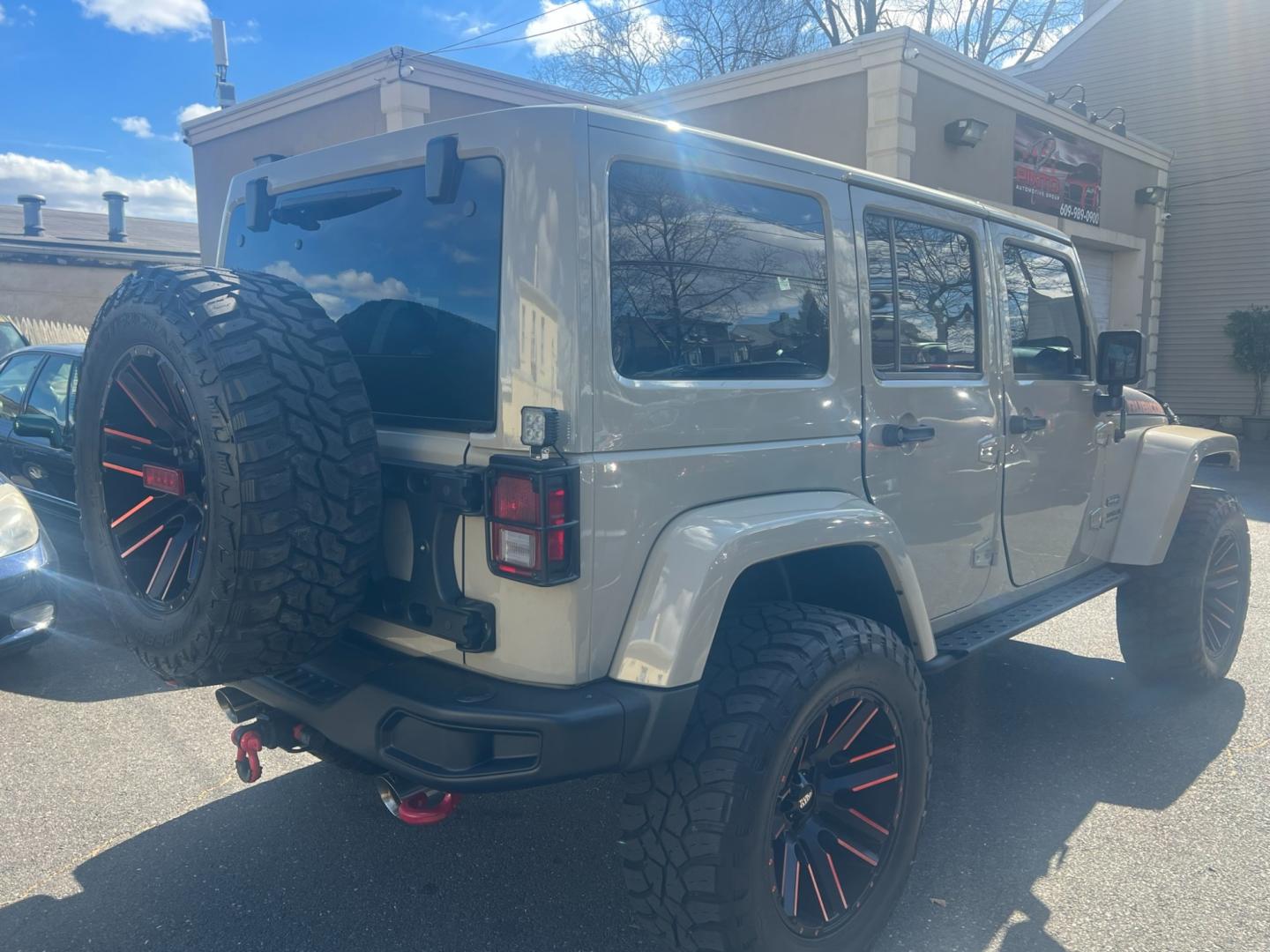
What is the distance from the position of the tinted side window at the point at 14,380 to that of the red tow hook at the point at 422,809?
527 cm

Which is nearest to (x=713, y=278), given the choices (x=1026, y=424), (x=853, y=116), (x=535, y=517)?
(x=535, y=517)

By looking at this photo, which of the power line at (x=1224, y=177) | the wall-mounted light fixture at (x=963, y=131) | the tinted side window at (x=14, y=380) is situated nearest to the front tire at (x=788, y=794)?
the tinted side window at (x=14, y=380)

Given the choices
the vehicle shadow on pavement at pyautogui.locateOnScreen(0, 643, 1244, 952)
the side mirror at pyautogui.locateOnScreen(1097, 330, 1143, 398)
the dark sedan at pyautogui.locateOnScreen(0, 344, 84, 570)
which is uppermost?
the side mirror at pyautogui.locateOnScreen(1097, 330, 1143, 398)

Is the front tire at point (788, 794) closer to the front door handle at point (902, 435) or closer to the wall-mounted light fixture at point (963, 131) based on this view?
the front door handle at point (902, 435)

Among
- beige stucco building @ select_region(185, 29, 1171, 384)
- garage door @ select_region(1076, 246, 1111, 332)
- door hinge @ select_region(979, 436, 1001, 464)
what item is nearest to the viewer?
door hinge @ select_region(979, 436, 1001, 464)

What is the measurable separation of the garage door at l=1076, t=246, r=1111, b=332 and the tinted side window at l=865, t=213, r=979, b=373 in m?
13.1

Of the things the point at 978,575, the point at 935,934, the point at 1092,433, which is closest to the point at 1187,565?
the point at 1092,433

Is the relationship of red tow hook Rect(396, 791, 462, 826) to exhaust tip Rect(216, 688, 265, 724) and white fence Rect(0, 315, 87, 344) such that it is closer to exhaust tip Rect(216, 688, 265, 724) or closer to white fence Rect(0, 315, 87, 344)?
exhaust tip Rect(216, 688, 265, 724)

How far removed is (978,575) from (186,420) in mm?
2576

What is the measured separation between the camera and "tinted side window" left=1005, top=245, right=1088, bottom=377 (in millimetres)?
3469

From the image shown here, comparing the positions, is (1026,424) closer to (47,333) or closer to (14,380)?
(14,380)

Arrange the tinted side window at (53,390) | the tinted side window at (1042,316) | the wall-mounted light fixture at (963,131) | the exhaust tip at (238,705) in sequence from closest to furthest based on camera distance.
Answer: the exhaust tip at (238,705)
the tinted side window at (1042,316)
the tinted side window at (53,390)
the wall-mounted light fixture at (963,131)

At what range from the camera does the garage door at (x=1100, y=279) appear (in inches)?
586

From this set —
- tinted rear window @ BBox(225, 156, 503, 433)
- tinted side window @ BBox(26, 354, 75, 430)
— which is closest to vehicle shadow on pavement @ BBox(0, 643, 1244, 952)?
tinted rear window @ BBox(225, 156, 503, 433)
